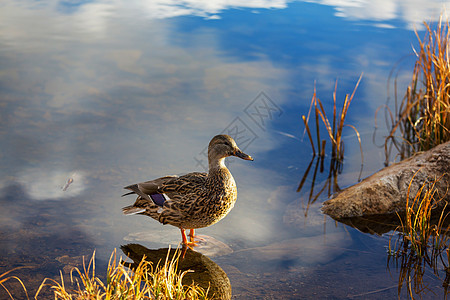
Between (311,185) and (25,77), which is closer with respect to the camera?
(311,185)

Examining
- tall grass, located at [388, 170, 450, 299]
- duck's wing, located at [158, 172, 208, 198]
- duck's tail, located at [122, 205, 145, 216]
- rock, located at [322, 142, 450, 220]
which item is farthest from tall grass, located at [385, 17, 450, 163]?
duck's tail, located at [122, 205, 145, 216]

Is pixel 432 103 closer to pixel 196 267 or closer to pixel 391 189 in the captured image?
pixel 391 189

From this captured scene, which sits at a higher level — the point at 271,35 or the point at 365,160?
the point at 271,35

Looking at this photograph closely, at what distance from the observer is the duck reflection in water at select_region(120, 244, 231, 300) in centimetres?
428

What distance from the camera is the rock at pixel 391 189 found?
5508 mm

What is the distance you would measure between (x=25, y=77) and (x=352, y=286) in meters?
7.62

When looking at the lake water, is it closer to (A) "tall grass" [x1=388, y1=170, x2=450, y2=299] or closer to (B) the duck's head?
(A) "tall grass" [x1=388, y1=170, x2=450, y2=299]

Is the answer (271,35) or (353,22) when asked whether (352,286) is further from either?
(353,22)

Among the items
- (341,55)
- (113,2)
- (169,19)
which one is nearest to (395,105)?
(341,55)

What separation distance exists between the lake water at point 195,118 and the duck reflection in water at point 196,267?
0.11m

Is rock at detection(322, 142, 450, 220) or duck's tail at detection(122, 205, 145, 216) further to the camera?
rock at detection(322, 142, 450, 220)

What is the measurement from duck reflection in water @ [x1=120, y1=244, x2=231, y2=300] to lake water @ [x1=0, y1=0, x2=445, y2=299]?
0.11m

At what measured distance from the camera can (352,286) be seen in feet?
14.2

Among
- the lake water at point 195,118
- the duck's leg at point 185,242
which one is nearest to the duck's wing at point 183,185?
the duck's leg at point 185,242
